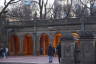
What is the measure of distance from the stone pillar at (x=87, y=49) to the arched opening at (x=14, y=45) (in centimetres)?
3052

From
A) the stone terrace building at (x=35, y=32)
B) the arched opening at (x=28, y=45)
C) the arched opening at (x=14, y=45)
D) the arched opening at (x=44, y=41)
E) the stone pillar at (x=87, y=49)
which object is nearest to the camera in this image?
the stone pillar at (x=87, y=49)

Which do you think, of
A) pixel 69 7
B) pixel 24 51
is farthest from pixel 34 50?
pixel 69 7

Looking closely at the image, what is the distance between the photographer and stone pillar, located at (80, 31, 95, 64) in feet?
65.2

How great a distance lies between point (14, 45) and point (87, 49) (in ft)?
105

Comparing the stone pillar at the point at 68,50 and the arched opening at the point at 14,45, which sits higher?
the stone pillar at the point at 68,50

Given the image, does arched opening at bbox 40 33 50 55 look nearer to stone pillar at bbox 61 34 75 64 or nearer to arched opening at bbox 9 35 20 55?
arched opening at bbox 9 35 20 55

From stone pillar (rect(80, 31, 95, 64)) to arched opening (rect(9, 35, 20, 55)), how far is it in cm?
3052

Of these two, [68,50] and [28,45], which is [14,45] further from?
[68,50]

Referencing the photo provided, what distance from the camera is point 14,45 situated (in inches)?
2005

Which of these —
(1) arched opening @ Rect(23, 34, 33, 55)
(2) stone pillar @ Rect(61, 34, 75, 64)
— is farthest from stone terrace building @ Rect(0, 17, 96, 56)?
(2) stone pillar @ Rect(61, 34, 75, 64)

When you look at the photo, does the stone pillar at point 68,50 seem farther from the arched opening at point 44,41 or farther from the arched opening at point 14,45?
the arched opening at point 14,45

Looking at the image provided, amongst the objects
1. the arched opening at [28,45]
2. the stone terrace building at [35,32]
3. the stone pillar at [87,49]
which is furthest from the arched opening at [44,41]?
the stone pillar at [87,49]

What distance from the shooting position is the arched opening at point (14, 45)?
5015cm

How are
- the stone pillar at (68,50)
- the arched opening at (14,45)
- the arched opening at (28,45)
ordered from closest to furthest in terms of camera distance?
the stone pillar at (68,50), the arched opening at (28,45), the arched opening at (14,45)
